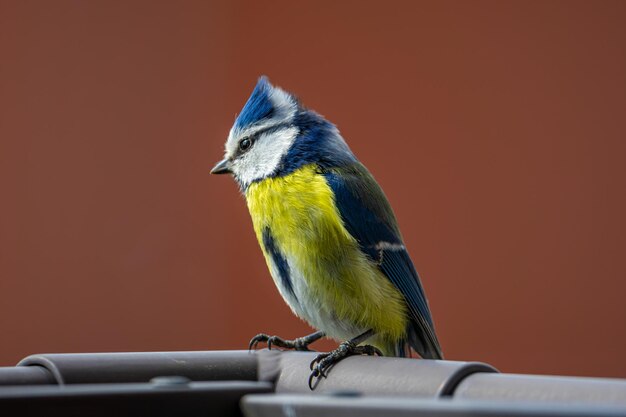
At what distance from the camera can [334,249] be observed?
145cm

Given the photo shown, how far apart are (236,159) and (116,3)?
1.26 metres

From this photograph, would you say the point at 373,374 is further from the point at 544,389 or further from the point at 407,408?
the point at 407,408

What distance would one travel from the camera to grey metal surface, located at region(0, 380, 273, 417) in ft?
1.75

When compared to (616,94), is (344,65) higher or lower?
higher

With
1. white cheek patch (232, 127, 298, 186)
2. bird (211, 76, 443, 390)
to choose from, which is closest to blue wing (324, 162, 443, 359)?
bird (211, 76, 443, 390)

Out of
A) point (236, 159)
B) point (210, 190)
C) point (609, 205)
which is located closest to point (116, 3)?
point (210, 190)

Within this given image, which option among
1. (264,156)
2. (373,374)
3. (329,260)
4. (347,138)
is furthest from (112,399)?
(347,138)

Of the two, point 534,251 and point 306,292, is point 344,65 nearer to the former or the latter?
point 534,251

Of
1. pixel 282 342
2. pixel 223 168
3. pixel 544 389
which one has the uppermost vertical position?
pixel 223 168

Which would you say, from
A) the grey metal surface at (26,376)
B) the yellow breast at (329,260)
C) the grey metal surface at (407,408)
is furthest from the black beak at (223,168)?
the grey metal surface at (407,408)

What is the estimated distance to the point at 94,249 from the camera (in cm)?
273

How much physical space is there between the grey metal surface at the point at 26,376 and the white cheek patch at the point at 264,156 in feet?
2.61

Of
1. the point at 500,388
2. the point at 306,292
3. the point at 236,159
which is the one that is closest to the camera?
the point at 500,388

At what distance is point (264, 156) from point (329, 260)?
0.26 meters
